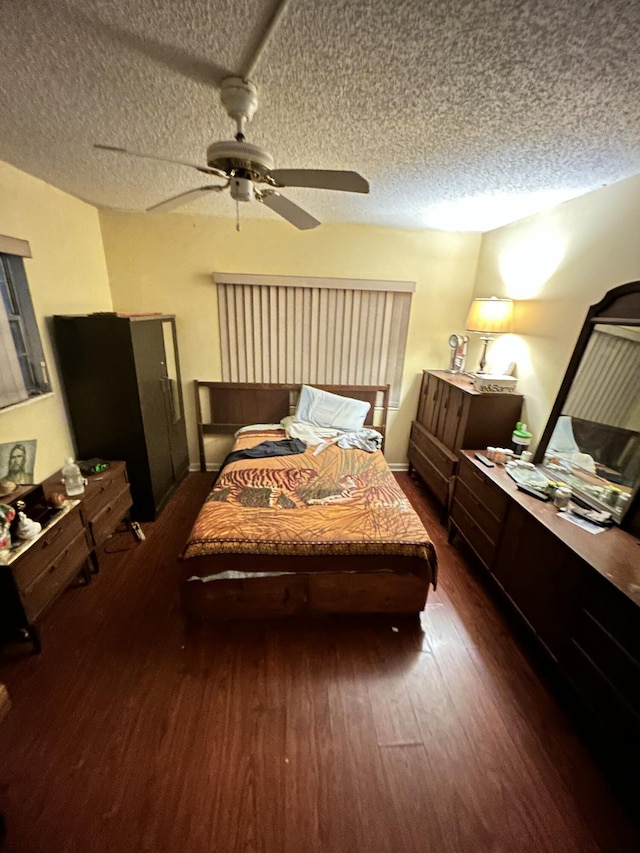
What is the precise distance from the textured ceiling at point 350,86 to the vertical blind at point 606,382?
2.94 feet

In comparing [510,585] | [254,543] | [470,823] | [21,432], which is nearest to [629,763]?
[470,823]

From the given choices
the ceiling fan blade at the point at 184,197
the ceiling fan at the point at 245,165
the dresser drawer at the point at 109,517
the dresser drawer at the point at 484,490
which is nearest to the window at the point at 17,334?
the dresser drawer at the point at 109,517

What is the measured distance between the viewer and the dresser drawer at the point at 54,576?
167 centimetres

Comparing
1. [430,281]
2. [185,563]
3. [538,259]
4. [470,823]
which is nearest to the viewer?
[470,823]

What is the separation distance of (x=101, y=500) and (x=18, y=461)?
1.68 ft

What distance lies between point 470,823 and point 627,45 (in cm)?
255

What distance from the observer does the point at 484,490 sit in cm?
229

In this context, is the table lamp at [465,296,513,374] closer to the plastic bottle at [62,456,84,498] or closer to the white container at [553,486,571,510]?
the white container at [553,486,571,510]

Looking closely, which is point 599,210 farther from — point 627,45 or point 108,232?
point 108,232

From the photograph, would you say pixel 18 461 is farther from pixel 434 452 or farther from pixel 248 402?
pixel 434 452

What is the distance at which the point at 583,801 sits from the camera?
1302mm

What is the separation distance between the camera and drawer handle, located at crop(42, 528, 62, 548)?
5.81 ft

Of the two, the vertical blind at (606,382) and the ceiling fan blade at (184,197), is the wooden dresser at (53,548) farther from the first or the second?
the vertical blind at (606,382)

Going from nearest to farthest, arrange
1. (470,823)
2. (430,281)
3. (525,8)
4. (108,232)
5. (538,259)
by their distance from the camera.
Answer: (525,8) < (470,823) < (538,259) < (108,232) < (430,281)
